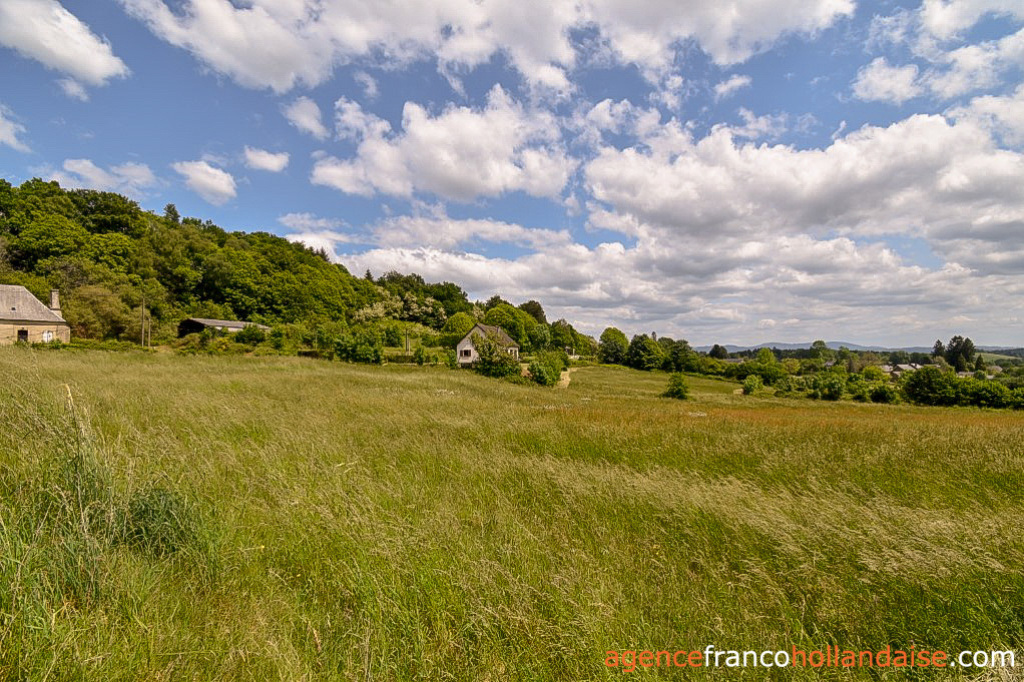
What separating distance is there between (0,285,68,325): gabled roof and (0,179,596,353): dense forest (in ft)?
7.76

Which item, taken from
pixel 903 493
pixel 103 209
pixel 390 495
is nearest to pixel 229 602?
pixel 390 495

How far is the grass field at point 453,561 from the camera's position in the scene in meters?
2.26

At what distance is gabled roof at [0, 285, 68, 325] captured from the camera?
31.8m

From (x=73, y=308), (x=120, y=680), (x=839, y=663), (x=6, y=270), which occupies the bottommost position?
(x=839, y=663)

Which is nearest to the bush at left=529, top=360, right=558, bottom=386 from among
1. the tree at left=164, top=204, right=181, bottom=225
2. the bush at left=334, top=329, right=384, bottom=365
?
the bush at left=334, top=329, right=384, bottom=365

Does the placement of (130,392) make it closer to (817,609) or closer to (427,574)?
(427,574)

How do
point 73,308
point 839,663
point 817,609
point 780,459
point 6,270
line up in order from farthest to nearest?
point 6,270, point 73,308, point 780,459, point 817,609, point 839,663

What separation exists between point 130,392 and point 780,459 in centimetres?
1479

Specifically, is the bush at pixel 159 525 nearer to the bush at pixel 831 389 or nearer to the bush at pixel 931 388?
the bush at pixel 831 389

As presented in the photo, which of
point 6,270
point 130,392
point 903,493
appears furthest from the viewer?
point 6,270

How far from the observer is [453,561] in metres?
3.20

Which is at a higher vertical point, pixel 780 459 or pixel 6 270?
pixel 6 270

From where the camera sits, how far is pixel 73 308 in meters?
36.0

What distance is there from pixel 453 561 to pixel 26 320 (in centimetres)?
5096
